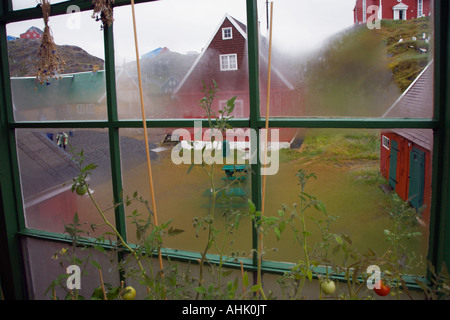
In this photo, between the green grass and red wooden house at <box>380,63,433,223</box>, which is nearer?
red wooden house at <box>380,63,433,223</box>

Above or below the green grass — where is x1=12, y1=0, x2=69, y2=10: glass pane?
above

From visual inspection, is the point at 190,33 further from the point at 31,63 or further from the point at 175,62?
the point at 31,63

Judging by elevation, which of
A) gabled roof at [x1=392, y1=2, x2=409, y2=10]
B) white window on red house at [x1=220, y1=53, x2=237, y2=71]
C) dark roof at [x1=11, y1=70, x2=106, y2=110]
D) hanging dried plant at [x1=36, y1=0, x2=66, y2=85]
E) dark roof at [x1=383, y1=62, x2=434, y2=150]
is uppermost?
gabled roof at [x1=392, y1=2, x2=409, y2=10]

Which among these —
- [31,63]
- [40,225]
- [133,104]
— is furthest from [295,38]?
[40,225]

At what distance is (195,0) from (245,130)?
2.81 ft

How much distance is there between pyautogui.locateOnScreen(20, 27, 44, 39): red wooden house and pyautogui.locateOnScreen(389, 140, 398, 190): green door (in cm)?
245

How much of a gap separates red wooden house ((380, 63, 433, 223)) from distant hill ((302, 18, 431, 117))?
0.05 meters

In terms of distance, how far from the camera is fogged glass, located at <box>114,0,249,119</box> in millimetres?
2086

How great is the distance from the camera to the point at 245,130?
206cm

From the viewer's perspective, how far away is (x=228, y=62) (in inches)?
83.0

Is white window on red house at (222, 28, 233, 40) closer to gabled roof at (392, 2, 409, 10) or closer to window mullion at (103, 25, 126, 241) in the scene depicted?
window mullion at (103, 25, 126, 241)

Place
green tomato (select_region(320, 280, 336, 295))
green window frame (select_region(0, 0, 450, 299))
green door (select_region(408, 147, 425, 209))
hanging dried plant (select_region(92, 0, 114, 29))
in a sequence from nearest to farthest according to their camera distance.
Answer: green tomato (select_region(320, 280, 336, 295))
green window frame (select_region(0, 0, 450, 299))
green door (select_region(408, 147, 425, 209))
hanging dried plant (select_region(92, 0, 114, 29))

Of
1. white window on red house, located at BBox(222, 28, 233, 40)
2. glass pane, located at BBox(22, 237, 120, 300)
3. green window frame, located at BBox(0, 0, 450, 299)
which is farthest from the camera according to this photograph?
glass pane, located at BBox(22, 237, 120, 300)

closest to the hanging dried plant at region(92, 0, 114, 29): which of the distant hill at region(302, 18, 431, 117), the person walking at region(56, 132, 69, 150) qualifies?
the person walking at region(56, 132, 69, 150)
